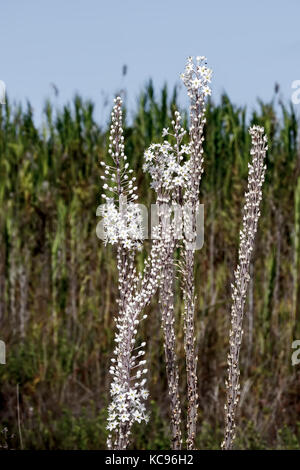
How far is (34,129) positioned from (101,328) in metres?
2.24

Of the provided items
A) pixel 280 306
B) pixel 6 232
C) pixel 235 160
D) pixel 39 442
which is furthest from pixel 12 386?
pixel 235 160

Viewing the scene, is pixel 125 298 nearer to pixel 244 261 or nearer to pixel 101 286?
pixel 244 261

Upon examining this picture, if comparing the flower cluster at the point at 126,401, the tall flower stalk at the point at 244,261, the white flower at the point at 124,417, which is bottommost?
the white flower at the point at 124,417

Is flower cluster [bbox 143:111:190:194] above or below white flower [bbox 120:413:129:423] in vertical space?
above

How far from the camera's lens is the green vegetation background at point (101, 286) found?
4.38 m

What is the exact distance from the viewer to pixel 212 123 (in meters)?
5.52

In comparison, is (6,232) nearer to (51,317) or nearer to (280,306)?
(51,317)

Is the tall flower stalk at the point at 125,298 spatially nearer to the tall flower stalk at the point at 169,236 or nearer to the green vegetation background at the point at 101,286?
the tall flower stalk at the point at 169,236

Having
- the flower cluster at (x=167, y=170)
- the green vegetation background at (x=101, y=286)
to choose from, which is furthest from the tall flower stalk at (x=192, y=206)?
the green vegetation background at (x=101, y=286)

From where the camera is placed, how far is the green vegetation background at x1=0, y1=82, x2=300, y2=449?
4.38 m

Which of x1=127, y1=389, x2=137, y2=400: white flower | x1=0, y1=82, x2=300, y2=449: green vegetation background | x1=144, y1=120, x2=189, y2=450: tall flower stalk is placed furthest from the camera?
x1=0, y1=82, x2=300, y2=449: green vegetation background

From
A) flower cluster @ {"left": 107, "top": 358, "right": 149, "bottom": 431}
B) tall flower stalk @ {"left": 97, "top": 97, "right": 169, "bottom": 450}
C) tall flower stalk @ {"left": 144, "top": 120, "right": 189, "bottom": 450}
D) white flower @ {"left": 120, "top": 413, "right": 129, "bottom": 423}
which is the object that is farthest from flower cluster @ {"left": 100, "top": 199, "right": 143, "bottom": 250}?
white flower @ {"left": 120, "top": 413, "right": 129, "bottom": 423}

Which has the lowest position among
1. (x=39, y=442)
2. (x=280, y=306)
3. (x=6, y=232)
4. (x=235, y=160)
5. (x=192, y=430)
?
(x=39, y=442)

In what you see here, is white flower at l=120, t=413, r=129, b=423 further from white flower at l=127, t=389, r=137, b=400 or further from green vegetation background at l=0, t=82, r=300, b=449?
green vegetation background at l=0, t=82, r=300, b=449
